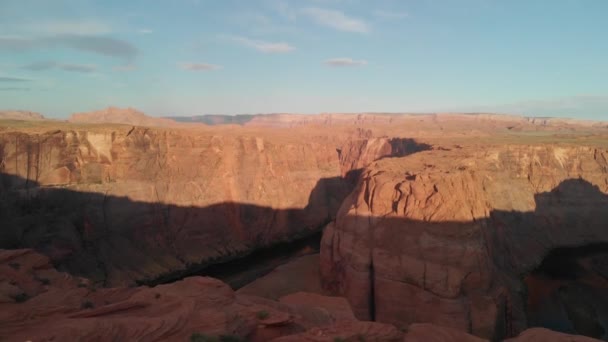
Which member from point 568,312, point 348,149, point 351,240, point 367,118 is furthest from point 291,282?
point 367,118

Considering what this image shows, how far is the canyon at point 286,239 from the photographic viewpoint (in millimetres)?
12609

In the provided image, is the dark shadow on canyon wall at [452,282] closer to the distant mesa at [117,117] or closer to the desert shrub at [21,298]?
the desert shrub at [21,298]

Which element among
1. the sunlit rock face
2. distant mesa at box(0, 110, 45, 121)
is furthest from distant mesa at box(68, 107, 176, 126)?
the sunlit rock face

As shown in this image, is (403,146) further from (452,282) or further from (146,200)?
(452,282)

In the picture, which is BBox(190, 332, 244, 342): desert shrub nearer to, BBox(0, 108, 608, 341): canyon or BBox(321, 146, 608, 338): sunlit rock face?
BBox(0, 108, 608, 341): canyon

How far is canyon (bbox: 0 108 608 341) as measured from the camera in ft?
41.4

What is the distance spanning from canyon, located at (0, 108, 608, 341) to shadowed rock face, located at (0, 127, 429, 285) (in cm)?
14

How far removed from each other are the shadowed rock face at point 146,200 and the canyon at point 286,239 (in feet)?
0.47

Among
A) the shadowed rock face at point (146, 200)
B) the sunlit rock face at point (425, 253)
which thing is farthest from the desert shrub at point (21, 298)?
the shadowed rock face at point (146, 200)

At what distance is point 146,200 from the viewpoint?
39469 millimetres

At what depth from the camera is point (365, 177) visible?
29.8 meters

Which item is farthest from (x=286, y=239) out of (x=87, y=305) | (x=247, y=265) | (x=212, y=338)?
(x=212, y=338)

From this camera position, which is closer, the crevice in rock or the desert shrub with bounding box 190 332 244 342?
the desert shrub with bounding box 190 332 244 342

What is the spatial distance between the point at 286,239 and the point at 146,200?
18.4 metres
